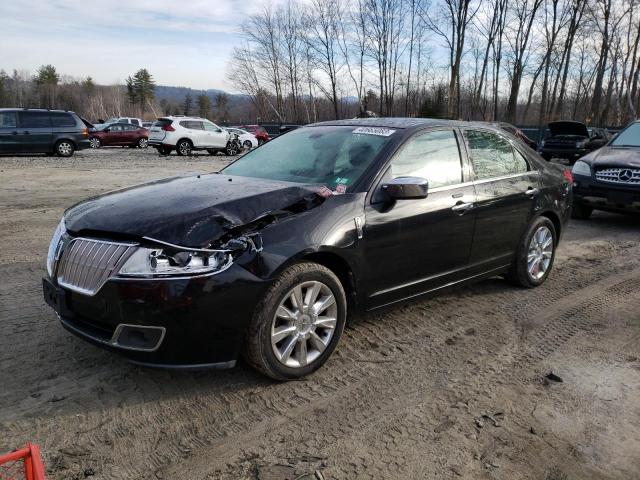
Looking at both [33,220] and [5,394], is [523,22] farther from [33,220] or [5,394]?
[5,394]

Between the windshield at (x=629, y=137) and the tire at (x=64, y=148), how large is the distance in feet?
60.6

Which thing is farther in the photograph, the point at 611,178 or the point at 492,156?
the point at 611,178

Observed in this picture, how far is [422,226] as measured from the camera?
3.75 m

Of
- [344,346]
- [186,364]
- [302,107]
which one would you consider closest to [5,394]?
[186,364]

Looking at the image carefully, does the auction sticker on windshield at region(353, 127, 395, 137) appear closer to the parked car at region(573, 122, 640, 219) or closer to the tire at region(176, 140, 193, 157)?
the parked car at region(573, 122, 640, 219)

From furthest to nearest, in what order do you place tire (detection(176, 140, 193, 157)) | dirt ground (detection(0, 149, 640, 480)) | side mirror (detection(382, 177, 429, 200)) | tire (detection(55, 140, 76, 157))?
Answer: tire (detection(176, 140, 193, 157))
tire (detection(55, 140, 76, 157))
side mirror (detection(382, 177, 429, 200))
dirt ground (detection(0, 149, 640, 480))

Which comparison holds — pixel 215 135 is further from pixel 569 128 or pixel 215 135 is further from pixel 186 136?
pixel 569 128

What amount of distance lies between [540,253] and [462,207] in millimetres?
1557

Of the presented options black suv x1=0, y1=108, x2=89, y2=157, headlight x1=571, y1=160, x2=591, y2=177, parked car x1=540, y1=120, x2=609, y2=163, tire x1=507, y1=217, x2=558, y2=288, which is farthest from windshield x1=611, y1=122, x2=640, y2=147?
black suv x1=0, y1=108, x2=89, y2=157

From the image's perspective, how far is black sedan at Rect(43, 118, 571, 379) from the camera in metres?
2.71

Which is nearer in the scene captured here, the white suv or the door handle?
the door handle

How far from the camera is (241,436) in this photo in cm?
261

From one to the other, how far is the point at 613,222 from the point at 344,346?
7316 mm

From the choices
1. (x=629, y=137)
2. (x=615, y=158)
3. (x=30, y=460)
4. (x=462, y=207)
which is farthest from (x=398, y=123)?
(x=629, y=137)
